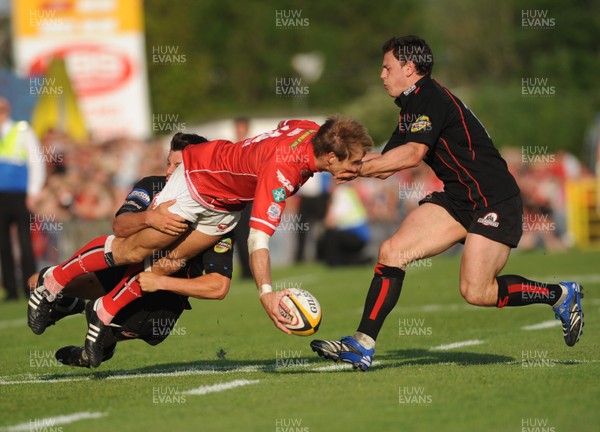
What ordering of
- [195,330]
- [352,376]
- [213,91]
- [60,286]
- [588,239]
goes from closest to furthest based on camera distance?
[352,376] → [60,286] → [195,330] → [588,239] → [213,91]

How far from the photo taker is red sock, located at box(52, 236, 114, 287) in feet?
29.6

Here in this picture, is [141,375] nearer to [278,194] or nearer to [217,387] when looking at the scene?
[217,387]

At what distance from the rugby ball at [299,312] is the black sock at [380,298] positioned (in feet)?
2.64

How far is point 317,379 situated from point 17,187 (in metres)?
10.0

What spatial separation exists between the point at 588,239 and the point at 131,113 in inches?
491

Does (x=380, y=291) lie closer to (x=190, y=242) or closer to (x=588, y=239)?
(x=190, y=242)

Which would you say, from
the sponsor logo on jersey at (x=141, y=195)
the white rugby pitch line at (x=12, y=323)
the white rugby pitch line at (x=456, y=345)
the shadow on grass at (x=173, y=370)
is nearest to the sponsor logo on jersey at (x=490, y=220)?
the white rugby pitch line at (x=456, y=345)

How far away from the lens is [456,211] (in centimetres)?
905

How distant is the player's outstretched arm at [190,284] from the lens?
883 cm

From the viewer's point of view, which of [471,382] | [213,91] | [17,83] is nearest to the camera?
[471,382]

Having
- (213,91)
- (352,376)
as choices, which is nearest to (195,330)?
(352,376)

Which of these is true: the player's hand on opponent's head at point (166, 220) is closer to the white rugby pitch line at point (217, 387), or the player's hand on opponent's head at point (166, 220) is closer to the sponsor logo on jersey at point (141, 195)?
the sponsor logo on jersey at point (141, 195)

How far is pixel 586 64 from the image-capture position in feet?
203

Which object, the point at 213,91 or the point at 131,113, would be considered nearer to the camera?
the point at 131,113
